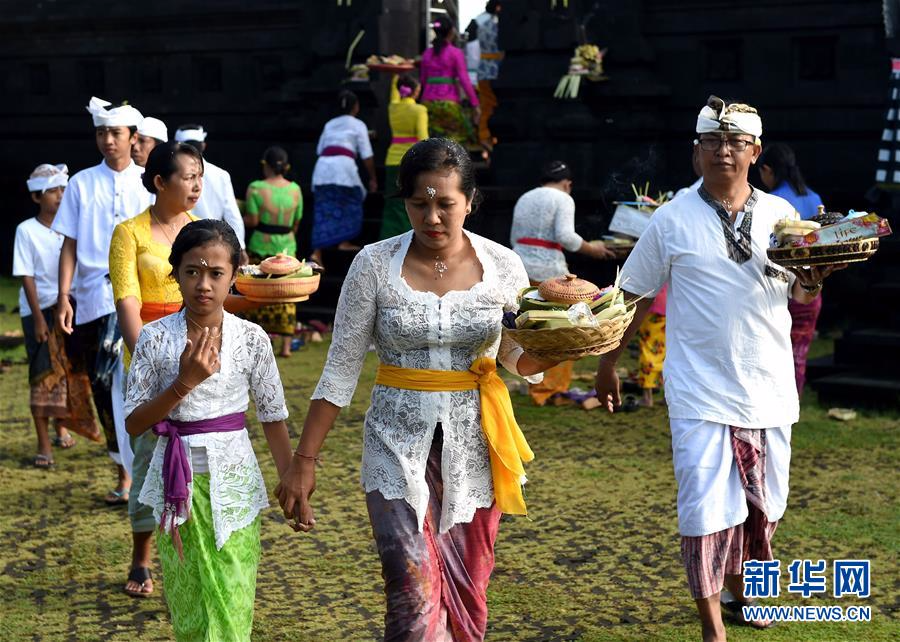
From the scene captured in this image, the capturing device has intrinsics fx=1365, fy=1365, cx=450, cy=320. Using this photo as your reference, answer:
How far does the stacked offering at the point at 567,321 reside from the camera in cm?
413

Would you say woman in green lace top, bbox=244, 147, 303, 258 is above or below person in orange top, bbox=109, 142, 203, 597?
below

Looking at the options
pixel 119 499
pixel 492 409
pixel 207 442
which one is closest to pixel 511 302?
pixel 492 409

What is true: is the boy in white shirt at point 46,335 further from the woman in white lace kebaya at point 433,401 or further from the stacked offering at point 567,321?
the stacked offering at point 567,321

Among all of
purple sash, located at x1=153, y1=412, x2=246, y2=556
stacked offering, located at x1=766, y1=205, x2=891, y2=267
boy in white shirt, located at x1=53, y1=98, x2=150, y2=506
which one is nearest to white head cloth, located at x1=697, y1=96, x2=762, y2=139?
stacked offering, located at x1=766, y1=205, x2=891, y2=267

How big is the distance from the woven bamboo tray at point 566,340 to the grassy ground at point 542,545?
1.83 metres

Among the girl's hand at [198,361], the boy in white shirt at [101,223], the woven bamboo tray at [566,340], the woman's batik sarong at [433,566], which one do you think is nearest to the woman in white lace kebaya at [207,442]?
the girl's hand at [198,361]

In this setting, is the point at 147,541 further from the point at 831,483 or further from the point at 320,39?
the point at 320,39

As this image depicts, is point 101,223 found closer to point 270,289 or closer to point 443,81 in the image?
point 270,289

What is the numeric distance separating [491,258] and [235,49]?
1488cm

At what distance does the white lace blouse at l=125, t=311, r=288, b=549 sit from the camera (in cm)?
461

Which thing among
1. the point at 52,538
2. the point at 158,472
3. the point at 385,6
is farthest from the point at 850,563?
Result: the point at 385,6

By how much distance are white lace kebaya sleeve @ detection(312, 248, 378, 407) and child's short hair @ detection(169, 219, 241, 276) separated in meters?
0.50

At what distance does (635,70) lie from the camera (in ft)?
47.7

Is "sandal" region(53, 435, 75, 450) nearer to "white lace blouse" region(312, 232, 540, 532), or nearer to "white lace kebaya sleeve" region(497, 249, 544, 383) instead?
"white lace blouse" region(312, 232, 540, 532)
